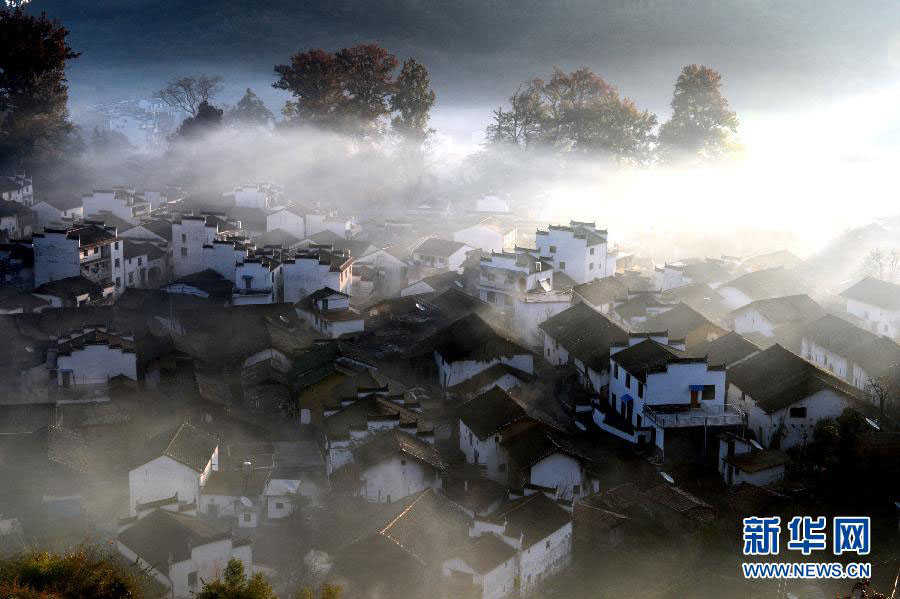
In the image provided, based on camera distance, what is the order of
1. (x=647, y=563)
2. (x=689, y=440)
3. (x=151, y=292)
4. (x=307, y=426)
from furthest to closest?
(x=151, y=292)
(x=307, y=426)
(x=689, y=440)
(x=647, y=563)

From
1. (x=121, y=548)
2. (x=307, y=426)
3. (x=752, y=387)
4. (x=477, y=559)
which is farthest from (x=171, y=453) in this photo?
(x=752, y=387)

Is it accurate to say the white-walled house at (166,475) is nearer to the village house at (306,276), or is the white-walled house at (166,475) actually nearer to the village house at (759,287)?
the village house at (306,276)

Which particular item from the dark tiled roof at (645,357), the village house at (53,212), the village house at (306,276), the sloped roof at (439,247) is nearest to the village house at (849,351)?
the dark tiled roof at (645,357)

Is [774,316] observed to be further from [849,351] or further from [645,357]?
[645,357]

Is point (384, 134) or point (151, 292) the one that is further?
point (384, 134)

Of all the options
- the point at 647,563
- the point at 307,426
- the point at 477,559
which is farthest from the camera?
the point at 307,426

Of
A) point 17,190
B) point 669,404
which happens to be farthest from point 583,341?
point 17,190

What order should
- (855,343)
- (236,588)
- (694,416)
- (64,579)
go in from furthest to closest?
(855,343) → (694,416) → (64,579) → (236,588)

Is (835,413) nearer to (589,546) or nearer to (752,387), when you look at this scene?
(752,387)
